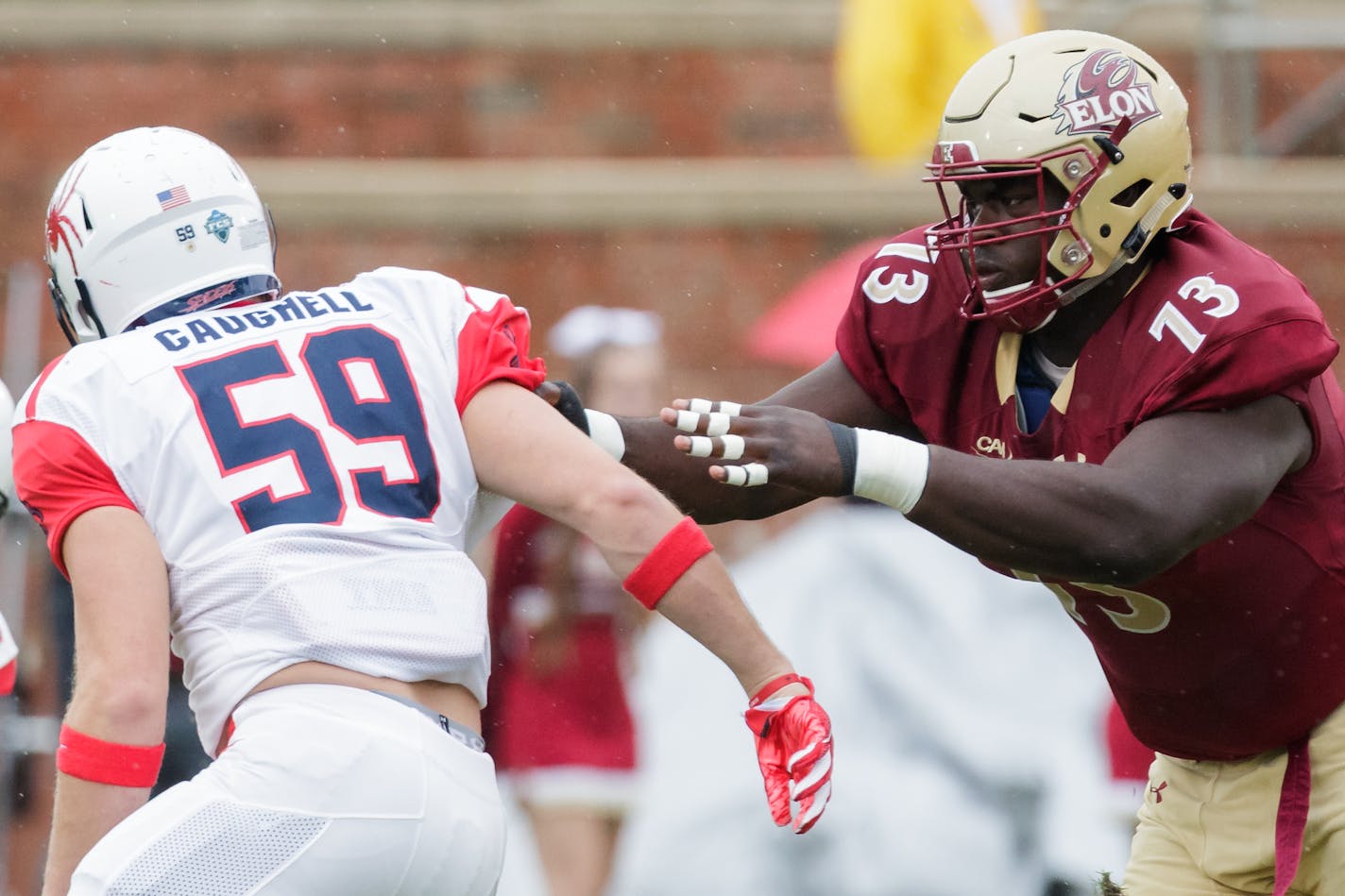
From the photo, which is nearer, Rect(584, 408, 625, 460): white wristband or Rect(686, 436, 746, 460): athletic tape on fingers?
Rect(686, 436, 746, 460): athletic tape on fingers

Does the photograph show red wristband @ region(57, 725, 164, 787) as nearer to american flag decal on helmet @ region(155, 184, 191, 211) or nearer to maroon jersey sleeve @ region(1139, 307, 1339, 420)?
american flag decal on helmet @ region(155, 184, 191, 211)

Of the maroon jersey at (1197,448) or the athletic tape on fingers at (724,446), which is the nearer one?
the athletic tape on fingers at (724,446)

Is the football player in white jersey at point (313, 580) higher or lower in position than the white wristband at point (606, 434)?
higher

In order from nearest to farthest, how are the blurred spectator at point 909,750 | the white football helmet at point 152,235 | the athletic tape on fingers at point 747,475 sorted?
1. the athletic tape on fingers at point 747,475
2. the white football helmet at point 152,235
3. the blurred spectator at point 909,750

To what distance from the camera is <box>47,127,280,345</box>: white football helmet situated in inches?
125

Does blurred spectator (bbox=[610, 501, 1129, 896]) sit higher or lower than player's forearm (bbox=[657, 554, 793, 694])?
lower

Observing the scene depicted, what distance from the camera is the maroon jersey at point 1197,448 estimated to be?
3207 millimetres

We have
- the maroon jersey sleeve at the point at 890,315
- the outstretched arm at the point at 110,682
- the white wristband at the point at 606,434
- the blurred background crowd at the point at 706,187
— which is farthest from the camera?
the blurred background crowd at the point at 706,187

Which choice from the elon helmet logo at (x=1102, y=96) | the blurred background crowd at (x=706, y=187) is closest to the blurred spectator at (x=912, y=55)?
the blurred background crowd at (x=706, y=187)

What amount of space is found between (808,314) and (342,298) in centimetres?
426

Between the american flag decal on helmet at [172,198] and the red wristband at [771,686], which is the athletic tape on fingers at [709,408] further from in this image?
the american flag decal on helmet at [172,198]

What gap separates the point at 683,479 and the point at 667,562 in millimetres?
845

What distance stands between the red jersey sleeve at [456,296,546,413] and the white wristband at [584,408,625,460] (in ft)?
1.73

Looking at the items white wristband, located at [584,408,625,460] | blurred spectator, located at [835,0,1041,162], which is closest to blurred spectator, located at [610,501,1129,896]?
blurred spectator, located at [835,0,1041,162]
